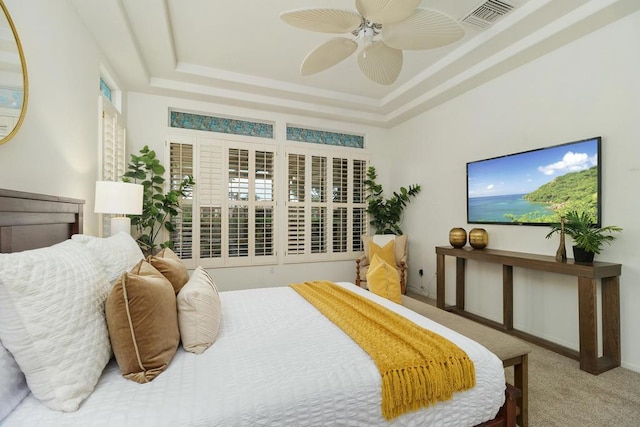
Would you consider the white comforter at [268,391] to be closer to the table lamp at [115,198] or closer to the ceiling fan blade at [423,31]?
the table lamp at [115,198]

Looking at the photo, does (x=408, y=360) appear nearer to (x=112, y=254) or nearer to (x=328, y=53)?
(x=112, y=254)

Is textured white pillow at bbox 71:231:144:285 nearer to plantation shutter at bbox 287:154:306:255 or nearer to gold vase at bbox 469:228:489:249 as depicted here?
plantation shutter at bbox 287:154:306:255

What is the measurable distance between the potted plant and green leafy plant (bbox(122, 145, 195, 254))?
391 centimetres

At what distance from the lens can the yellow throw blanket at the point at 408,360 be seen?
106 centimetres

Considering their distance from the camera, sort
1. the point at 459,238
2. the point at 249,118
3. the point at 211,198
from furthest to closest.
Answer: the point at 249,118 → the point at 211,198 → the point at 459,238

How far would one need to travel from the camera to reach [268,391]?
0.97 metres

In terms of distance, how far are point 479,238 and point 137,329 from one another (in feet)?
10.4

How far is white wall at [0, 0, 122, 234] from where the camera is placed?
1.47m

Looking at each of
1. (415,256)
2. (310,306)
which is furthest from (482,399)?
(415,256)

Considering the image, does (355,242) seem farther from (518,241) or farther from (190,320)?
(190,320)

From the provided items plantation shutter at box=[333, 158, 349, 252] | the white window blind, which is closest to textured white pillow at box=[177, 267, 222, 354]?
the white window blind

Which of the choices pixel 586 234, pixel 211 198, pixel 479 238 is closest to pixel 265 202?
pixel 211 198

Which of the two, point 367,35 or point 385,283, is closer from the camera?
point 367,35

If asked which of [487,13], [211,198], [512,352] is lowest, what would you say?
[512,352]
